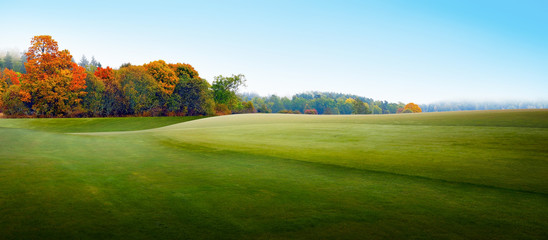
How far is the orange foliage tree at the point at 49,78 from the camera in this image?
155ft

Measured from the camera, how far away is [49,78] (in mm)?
47438

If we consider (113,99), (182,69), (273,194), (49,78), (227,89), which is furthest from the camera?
(227,89)

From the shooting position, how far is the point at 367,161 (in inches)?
430

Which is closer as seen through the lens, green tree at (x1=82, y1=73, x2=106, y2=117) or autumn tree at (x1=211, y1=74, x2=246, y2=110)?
green tree at (x1=82, y1=73, x2=106, y2=117)

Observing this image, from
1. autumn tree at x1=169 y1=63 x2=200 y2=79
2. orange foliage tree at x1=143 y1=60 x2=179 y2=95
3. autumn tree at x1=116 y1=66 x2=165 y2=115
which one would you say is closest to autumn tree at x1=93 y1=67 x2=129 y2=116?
autumn tree at x1=116 y1=66 x2=165 y2=115

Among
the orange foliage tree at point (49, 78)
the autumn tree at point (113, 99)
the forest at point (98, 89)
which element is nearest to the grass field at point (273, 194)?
the orange foliage tree at point (49, 78)

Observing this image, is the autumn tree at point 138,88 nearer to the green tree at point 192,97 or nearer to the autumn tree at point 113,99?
the autumn tree at point 113,99

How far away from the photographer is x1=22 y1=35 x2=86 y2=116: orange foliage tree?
4731 cm

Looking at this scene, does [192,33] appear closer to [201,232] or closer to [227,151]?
[227,151]

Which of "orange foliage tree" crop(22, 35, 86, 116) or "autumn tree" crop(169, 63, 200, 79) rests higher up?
"autumn tree" crop(169, 63, 200, 79)

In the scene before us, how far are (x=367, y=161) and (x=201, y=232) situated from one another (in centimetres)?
804

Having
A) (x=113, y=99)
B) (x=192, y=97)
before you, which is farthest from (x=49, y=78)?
(x=192, y=97)

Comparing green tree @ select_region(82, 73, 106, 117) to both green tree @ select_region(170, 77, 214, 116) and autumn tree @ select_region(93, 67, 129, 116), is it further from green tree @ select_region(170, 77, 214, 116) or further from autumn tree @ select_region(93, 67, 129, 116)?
green tree @ select_region(170, 77, 214, 116)

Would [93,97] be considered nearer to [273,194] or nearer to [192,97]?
[192,97]
